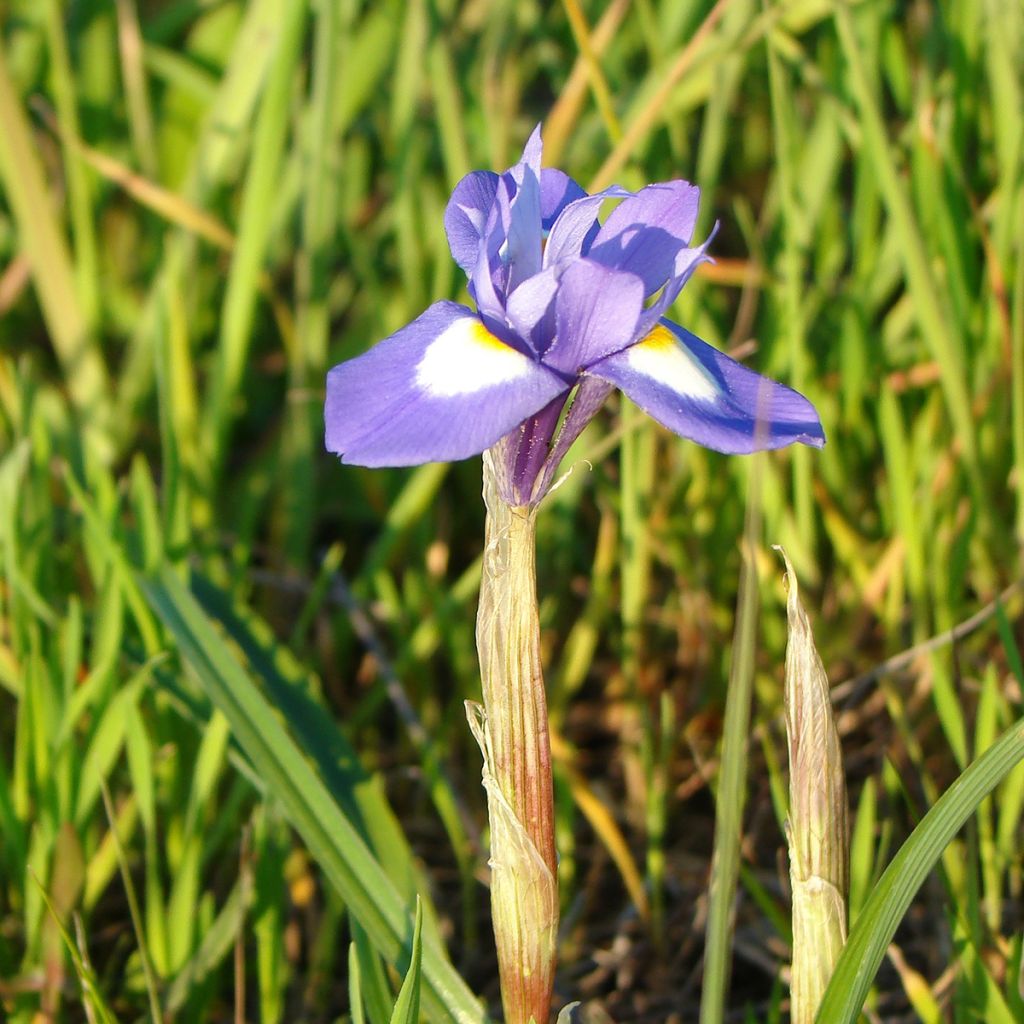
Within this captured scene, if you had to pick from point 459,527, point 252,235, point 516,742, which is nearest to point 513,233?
point 516,742

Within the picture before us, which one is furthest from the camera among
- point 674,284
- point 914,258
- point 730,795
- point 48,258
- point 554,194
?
point 48,258

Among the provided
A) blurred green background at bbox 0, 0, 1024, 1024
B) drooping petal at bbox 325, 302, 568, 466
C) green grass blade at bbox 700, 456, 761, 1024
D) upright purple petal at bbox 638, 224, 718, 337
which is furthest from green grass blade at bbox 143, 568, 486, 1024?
upright purple petal at bbox 638, 224, 718, 337

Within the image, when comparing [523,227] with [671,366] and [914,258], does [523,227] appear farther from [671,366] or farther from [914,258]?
[914,258]

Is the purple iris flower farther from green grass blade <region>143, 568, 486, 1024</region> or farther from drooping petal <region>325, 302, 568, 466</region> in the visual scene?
green grass blade <region>143, 568, 486, 1024</region>

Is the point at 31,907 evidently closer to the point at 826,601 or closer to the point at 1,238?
the point at 826,601

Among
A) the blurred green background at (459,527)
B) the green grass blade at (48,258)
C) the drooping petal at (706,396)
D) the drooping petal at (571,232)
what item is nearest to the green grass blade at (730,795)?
the drooping petal at (706,396)

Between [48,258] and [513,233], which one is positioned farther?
[48,258]
